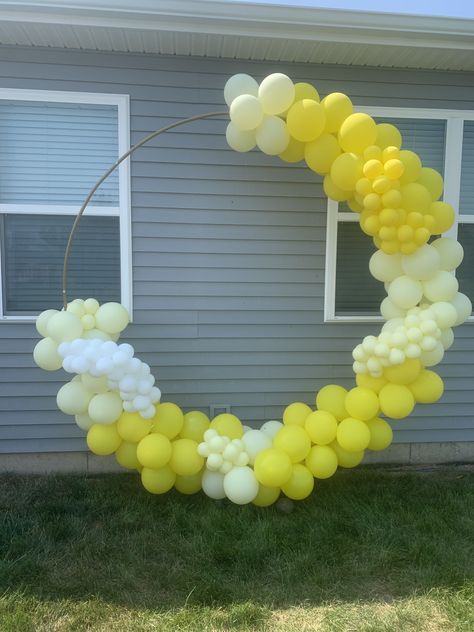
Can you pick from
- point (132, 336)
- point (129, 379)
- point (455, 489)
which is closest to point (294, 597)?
point (129, 379)

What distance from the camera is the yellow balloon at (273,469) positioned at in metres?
2.92

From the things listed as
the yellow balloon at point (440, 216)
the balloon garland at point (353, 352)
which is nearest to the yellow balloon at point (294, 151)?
the balloon garland at point (353, 352)

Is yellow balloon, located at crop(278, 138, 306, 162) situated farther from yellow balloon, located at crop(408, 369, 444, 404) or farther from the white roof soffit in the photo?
yellow balloon, located at crop(408, 369, 444, 404)

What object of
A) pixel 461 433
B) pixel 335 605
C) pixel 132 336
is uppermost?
pixel 132 336

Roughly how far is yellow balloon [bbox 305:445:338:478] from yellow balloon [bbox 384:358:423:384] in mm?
589

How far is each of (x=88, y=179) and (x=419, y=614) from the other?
3195 mm

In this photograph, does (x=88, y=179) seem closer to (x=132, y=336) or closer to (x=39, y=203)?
(x=39, y=203)

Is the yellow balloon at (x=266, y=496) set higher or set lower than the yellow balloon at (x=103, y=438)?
lower

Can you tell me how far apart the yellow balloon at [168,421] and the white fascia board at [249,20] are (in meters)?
2.32

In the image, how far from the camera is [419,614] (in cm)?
242

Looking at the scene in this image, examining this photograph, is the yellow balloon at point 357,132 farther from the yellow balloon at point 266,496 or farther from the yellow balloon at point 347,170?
the yellow balloon at point 266,496

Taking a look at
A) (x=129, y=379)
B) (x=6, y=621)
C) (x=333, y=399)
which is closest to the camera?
(x=6, y=621)

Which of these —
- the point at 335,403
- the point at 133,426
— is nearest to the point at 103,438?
the point at 133,426

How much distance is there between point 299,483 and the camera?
305cm
